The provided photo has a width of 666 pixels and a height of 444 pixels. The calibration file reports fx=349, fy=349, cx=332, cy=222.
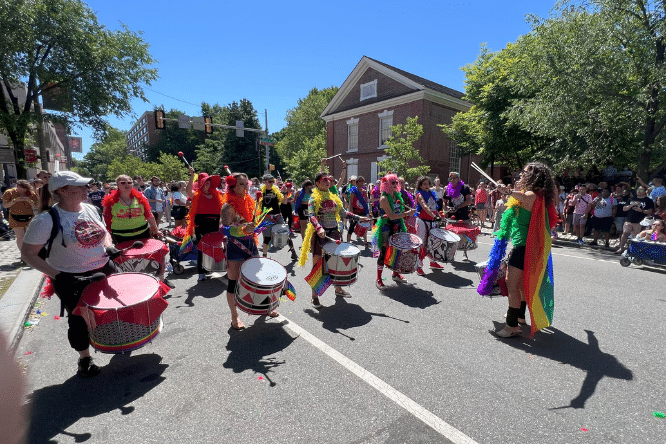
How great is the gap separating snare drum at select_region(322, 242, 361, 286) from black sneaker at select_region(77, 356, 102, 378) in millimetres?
2867

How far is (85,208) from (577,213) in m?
13.4

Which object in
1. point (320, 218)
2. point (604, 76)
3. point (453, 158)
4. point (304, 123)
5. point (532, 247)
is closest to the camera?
point (532, 247)

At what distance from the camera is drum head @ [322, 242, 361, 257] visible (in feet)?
15.9

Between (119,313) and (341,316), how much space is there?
8.85ft

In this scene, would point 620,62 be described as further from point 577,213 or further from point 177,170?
point 177,170

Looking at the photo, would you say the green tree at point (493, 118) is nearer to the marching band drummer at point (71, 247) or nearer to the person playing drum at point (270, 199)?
the person playing drum at point (270, 199)

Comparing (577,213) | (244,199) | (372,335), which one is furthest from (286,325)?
(577,213)

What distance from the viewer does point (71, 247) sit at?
3.15 meters

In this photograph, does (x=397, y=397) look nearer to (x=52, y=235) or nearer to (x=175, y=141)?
(x=52, y=235)

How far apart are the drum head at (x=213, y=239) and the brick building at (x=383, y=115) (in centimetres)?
2010

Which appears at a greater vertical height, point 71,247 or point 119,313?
point 71,247

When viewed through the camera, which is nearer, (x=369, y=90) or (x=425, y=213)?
(x=425, y=213)

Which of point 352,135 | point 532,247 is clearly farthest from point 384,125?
point 532,247

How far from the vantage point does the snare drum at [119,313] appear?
307 centimetres
